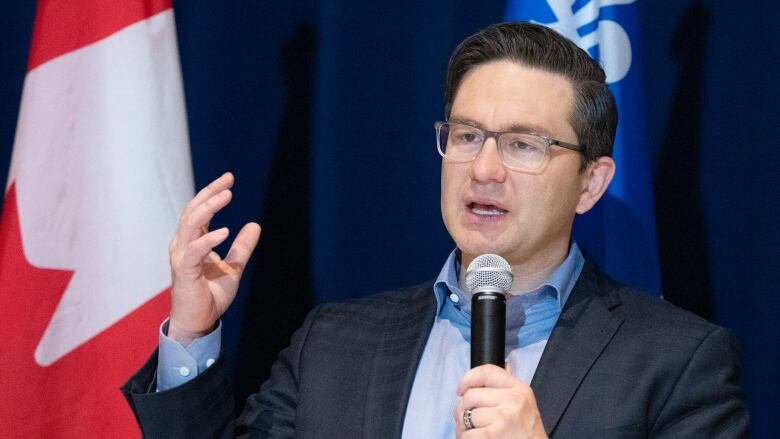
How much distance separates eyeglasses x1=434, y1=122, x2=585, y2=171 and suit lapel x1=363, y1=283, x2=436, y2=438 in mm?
308

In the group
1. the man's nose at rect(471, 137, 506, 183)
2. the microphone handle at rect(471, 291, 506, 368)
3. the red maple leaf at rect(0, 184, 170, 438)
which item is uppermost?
the man's nose at rect(471, 137, 506, 183)

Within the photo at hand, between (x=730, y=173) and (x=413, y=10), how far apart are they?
3.03 ft

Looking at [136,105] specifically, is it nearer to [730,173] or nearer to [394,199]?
[394,199]

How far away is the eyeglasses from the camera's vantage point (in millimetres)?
1919

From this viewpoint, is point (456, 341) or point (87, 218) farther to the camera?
point (87, 218)

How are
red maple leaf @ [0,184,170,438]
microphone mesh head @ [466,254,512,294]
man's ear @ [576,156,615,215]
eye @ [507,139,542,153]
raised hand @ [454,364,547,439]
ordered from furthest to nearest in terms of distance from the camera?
red maple leaf @ [0,184,170,438]
man's ear @ [576,156,615,215]
eye @ [507,139,542,153]
microphone mesh head @ [466,254,512,294]
raised hand @ [454,364,547,439]

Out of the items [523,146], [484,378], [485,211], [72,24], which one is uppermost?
[72,24]

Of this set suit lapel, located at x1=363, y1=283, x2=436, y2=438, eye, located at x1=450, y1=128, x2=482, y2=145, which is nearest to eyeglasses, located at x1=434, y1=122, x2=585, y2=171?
eye, located at x1=450, y1=128, x2=482, y2=145

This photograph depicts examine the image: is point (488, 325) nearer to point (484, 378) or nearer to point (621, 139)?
point (484, 378)

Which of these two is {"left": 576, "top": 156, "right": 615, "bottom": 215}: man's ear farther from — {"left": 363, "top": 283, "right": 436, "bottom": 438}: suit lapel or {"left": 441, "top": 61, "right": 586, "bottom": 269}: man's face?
{"left": 363, "top": 283, "right": 436, "bottom": 438}: suit lapel

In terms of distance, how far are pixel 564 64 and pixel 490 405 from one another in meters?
0.86

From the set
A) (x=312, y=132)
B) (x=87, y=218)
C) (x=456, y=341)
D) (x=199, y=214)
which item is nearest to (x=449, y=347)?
(x=456, y=341)

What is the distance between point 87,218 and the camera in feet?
7.74

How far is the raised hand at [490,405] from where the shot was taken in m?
1.36
